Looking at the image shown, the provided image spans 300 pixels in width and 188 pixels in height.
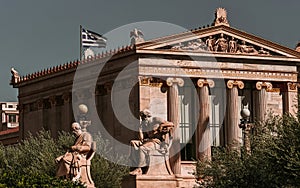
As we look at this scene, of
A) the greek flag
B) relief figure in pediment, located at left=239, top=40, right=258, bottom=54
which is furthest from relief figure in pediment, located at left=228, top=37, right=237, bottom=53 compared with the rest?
the greek flag

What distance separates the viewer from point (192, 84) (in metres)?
90.0

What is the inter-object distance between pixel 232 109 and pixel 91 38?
39.6 ft

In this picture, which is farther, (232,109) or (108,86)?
(232,109)

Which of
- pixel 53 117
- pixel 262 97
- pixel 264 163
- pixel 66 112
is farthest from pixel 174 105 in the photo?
pixel 264 163

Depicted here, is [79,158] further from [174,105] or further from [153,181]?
[174,105]

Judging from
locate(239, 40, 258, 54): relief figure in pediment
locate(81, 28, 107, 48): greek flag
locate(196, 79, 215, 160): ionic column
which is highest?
locate(81, 28, 107, 48): greek flag

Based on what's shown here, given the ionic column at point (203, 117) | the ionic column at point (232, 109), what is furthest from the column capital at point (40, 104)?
the ionic column at point (232, 109)

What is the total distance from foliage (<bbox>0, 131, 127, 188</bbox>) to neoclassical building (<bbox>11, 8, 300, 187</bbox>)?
21.8 ft

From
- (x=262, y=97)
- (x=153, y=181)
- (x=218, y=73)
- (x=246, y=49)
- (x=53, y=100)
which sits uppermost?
(x=246, y=49)

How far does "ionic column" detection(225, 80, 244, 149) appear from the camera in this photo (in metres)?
89.9

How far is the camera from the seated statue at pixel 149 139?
5669 centimetres

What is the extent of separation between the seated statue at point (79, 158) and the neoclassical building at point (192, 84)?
33.8 meters

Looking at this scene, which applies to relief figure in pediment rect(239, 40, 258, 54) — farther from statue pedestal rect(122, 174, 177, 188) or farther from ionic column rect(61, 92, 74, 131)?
statue pedestal rect(122, 174, 177, 188)

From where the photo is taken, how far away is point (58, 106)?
317 feet
